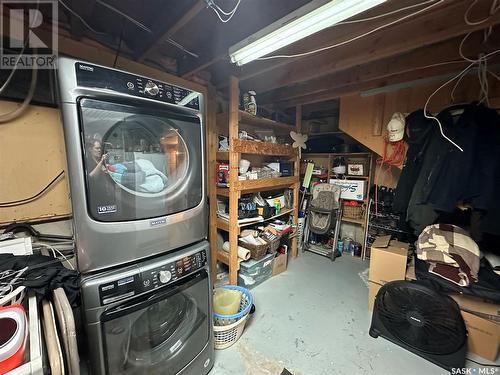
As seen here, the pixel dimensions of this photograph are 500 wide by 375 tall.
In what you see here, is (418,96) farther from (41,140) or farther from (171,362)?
(41,140)

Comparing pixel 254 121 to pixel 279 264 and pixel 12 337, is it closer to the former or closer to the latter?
pixel 279 264

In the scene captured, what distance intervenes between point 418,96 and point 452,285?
66.9 inches

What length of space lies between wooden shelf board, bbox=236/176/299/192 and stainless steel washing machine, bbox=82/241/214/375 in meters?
0.92

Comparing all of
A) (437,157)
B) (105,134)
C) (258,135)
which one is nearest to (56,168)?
(105,134)

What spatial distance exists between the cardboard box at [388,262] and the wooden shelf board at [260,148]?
1372mm

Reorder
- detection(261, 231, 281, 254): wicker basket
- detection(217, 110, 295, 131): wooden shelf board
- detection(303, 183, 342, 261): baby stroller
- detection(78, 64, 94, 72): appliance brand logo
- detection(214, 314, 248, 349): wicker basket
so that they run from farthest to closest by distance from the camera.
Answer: detection(303, 183, 342, 261): baby stroller
detection(261, 231, 281, 254): wicker basket
detection(217, 110, 295, 131): wooden shelf board
detection(214, 314, 248, 349): wicker basket
detection(78, 64, 94, 72): appliance brand logo

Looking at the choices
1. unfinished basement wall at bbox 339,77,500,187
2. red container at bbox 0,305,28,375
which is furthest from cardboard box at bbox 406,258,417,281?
red container at bbox 0,305,28,375

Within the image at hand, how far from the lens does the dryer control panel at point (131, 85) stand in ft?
2.47

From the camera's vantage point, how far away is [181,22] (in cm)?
117

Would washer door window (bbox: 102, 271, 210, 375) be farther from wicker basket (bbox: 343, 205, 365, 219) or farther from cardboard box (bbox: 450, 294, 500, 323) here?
wicker basket (bbox: 343, 205, 365, 219)

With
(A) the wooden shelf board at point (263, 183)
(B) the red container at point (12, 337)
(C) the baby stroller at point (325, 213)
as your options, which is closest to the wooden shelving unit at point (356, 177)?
(C) the baby stroller at point (325, 213)

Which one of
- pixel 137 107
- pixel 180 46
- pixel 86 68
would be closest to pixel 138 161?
pixel 137 107

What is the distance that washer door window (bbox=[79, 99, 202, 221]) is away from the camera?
80cm

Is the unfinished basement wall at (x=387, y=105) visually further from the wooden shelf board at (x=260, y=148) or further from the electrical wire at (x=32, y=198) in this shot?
the electrical wire at (x=32, y=198)
